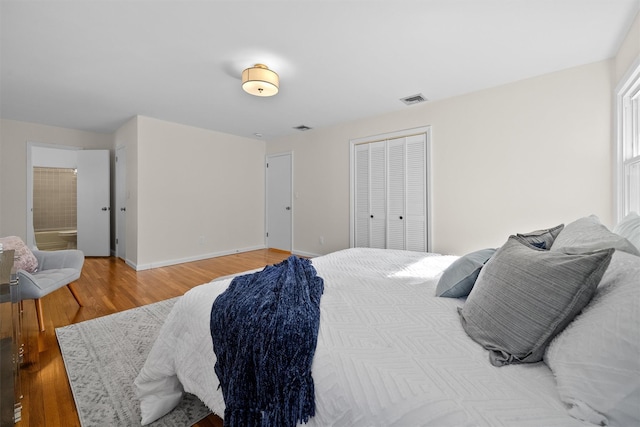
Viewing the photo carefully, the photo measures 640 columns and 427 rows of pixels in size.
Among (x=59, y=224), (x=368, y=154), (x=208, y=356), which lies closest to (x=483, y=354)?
(x=208, y=356)

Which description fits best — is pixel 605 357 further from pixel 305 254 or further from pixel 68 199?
pixel 68 199

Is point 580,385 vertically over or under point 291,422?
over

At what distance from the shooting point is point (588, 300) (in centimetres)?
84

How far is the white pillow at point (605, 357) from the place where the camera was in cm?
62

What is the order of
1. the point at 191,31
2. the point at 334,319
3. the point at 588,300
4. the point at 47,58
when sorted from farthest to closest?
1. the point at 47,58
2. the point at 191,31
3. the point at 334,319
4. the point at 588,300

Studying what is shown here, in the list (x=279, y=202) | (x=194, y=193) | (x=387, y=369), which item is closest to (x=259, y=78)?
(x=387, y=369)

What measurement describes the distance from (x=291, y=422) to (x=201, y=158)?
15.6 ft

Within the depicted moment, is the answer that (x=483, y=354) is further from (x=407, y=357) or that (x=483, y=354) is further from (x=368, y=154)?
(x=368, y=154)

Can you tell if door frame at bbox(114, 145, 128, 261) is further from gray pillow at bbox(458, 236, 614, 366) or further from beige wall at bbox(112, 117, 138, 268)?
gray pillow at bbox(458, 236, 614, 366)

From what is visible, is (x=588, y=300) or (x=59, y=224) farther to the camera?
(x=59, y=224)

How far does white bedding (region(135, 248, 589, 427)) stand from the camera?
2.35 ft

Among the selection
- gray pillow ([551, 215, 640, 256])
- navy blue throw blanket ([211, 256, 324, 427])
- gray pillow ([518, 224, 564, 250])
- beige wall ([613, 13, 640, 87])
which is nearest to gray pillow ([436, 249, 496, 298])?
gray pillow ([518, 224, 564, 250])

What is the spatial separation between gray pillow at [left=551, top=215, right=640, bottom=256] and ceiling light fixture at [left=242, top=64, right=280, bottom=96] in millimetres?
2446

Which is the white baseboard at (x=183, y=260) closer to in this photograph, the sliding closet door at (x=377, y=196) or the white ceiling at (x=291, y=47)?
the white ceiling at (x=291, y=47)
